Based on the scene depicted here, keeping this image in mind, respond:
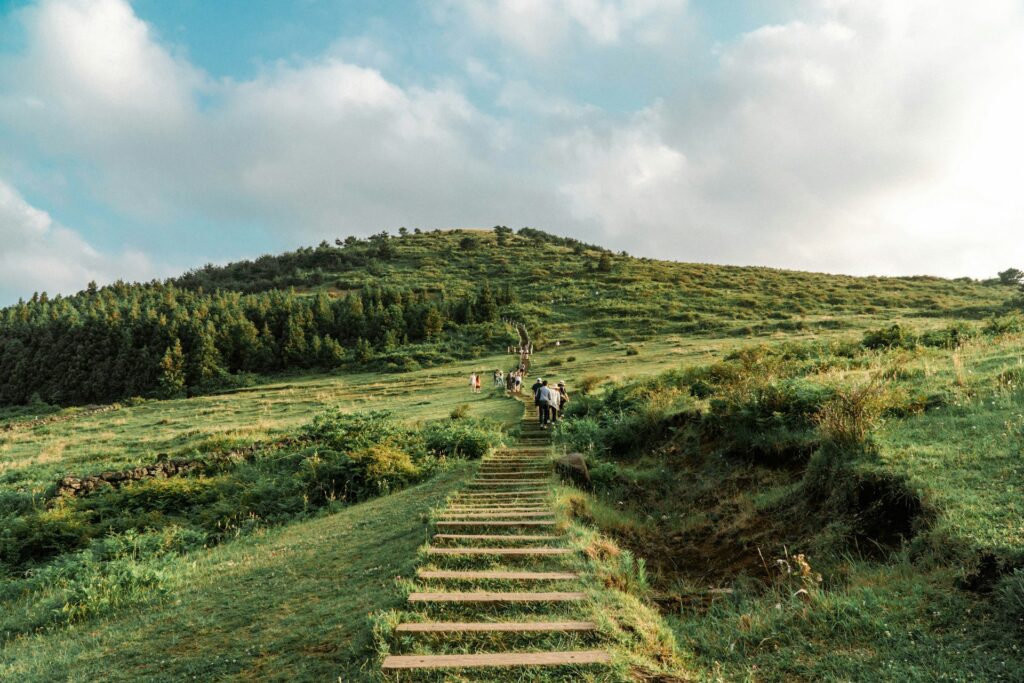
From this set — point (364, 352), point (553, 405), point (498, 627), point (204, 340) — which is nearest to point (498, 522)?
point (498, 627)

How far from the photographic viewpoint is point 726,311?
64.9 metres

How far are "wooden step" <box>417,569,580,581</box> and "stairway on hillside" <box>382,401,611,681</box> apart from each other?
11 millimetres

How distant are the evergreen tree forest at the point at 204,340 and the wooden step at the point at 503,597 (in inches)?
2415

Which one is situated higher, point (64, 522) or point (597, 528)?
point (597, 528)

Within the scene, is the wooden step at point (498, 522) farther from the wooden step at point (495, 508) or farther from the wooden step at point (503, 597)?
the wooden step at point (503, 597)

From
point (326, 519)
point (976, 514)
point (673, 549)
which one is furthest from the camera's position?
point (326, 519)

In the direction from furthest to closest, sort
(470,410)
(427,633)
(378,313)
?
1. (378,313)
2. (470,410)
3. (427,633)

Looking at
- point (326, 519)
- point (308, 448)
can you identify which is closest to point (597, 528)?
point (326, 519)

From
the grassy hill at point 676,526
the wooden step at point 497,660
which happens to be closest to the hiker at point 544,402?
the grassy hill at point 676,526

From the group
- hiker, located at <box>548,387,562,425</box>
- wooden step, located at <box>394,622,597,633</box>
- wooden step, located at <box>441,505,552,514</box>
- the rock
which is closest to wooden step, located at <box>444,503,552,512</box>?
wooden step, located at <box>441,505,552,514</box>

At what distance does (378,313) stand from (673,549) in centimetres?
7288

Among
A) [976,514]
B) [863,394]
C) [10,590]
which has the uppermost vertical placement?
[863,394]

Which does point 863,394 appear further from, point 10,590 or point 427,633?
point 10,590

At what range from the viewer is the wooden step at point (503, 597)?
563 centimetres
